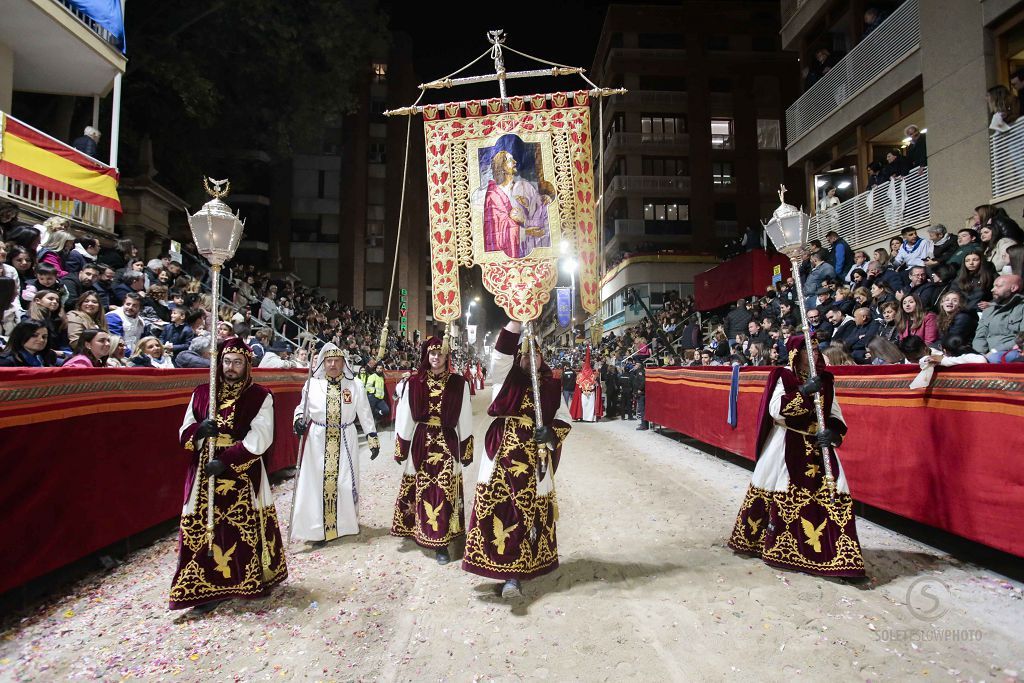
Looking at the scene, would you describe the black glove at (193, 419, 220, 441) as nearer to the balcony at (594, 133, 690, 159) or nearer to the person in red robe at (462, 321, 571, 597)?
the person in red robe at (462, 321, 571, 597)

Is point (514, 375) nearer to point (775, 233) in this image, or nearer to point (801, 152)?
point (775, 233)

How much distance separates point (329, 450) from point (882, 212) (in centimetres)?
1421

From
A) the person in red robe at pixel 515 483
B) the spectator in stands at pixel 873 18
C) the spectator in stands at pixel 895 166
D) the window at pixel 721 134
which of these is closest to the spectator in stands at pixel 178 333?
the person in red robe at pixel 515 483

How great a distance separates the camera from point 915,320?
7.12m

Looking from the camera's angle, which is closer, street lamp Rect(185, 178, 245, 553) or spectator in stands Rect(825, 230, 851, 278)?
street lamp Rect(185, 178, 245, 553)

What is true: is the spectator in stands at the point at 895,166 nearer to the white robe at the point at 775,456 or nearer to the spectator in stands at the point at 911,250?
the spectator in stands at the point at 911,250

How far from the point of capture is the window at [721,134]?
124ft

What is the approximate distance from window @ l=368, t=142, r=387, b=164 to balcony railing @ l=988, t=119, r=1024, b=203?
3611 cm

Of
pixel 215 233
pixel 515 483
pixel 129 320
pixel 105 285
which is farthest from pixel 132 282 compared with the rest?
pixel 515 483

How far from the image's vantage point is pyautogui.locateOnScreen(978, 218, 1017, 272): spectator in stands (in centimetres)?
724

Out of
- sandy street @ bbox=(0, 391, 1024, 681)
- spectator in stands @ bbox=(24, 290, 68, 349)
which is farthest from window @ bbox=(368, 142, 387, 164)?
sandy street @ bbox=(0, 391, 1024, 681)

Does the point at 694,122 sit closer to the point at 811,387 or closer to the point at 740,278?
the point at 740,278

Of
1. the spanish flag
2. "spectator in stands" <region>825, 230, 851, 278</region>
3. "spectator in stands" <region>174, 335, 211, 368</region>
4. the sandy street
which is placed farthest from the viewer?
"spectator in stands" <region>825, 230, 851, 278</region>

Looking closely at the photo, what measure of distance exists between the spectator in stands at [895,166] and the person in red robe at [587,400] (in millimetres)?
9014
